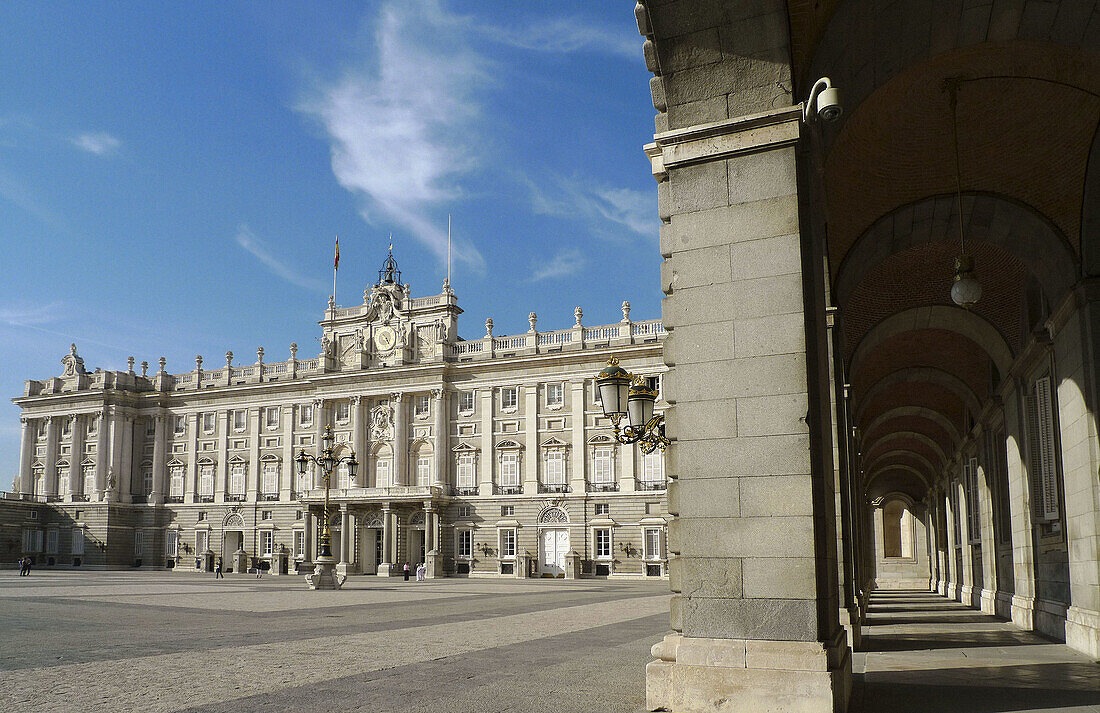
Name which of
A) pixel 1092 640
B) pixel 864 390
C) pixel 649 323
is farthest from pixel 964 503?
pixel 649 323

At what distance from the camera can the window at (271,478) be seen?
70125 mm

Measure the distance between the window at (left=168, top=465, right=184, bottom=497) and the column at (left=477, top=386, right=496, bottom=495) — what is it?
27.7 meters

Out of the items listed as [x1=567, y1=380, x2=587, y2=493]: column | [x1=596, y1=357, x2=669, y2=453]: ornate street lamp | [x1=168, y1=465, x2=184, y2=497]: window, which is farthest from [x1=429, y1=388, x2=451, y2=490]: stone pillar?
[x1=596, y1=357, x2=669, y2=453]: ornate street lamp

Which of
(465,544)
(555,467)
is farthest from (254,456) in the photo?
(555,467)

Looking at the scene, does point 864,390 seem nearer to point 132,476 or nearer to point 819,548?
point 819,548

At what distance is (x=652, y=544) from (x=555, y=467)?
870cm

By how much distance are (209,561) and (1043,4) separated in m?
69.6

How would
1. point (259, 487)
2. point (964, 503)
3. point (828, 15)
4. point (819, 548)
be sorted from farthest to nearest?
point (259, 487) < point (964, 503) < point (828, 15) < point (819, 548)

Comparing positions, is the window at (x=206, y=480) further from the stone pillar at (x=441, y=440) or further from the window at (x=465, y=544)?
the window at (x=465, y=544)

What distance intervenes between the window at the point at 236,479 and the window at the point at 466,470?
1958cm

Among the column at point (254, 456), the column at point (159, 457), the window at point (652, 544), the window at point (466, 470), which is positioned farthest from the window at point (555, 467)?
the column at point (159, 457)

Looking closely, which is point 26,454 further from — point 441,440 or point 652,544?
point 652,544

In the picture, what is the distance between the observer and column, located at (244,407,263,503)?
7050 centimetres

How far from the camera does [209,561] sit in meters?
68.4
